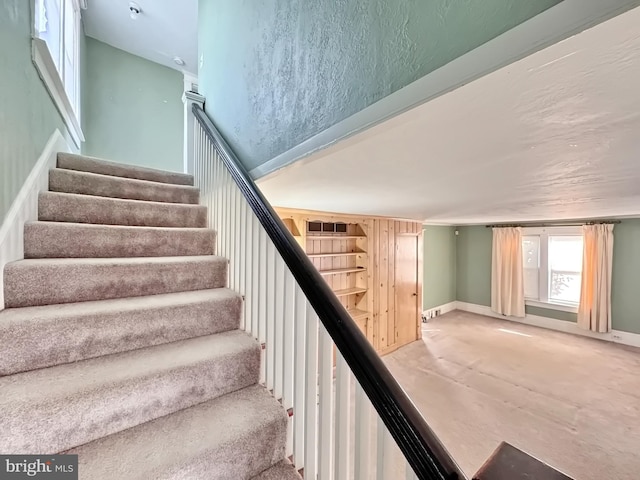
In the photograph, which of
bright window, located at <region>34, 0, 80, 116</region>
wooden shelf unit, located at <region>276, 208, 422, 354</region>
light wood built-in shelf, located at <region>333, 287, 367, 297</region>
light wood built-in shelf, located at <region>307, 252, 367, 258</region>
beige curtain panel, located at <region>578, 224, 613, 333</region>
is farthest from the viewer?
beige curtain panel, located at <region>578, 224, 613, 333</region>

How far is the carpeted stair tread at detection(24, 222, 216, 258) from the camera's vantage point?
4.66ft

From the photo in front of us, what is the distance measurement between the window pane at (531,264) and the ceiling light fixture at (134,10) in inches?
301

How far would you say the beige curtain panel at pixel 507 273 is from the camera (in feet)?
19.1

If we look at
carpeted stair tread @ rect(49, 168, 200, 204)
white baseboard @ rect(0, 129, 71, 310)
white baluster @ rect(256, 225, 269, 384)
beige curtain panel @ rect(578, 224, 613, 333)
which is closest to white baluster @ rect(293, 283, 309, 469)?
white baluster @ rect(256, 225, 269, 384)

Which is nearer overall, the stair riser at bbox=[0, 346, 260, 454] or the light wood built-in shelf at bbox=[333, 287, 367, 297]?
the stair riser at bbox=[0, 346, 260, 454]

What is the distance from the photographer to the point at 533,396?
315 cm

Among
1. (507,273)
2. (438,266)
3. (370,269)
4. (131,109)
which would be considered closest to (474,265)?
(507,273)

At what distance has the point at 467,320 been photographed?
20.1 feet

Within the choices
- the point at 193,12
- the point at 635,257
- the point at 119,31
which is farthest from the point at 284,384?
the point at 635,257

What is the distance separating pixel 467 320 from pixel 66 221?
694cm

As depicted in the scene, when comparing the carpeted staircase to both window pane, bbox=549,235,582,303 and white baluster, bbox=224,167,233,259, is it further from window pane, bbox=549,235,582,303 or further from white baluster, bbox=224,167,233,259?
window pane, bbox=549,235,582,303

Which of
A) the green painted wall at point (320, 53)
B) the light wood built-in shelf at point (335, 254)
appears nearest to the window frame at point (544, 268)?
the light wood built-in shelf at point (335, 254)

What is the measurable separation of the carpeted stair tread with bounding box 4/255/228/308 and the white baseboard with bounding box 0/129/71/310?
0.06m

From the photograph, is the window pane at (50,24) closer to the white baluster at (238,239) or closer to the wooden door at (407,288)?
the white baluster at (238,239)
